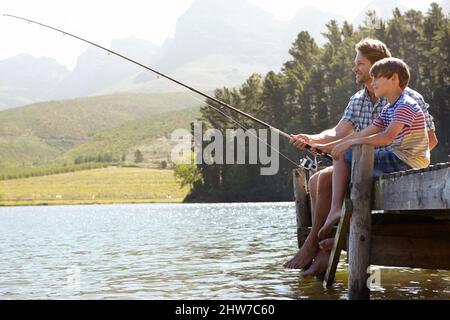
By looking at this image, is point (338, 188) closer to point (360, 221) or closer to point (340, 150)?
point (340, 150)

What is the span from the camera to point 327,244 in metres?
8.16

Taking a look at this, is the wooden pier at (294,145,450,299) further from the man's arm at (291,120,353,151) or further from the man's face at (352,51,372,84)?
the man's face at (352,51,372,84)

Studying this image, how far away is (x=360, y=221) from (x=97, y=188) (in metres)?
114

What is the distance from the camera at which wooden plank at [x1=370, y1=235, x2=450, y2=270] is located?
7.16m

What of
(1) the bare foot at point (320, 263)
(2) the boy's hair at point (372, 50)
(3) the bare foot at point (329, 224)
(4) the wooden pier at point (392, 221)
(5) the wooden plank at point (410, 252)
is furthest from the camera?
(1) the bare foot at point (320, 263)

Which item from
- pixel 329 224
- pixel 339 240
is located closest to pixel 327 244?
pixel 329 224

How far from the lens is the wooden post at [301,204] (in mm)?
10156

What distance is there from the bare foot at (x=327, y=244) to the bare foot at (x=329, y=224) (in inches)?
2.2

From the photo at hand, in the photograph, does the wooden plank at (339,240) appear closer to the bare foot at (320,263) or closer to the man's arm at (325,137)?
the bare foot at (320,263)

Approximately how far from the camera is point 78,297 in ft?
27.6

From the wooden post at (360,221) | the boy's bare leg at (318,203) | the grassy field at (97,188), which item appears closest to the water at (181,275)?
the boy's bare leg at (318,203)

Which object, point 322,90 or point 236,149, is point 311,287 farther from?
point 236,149
